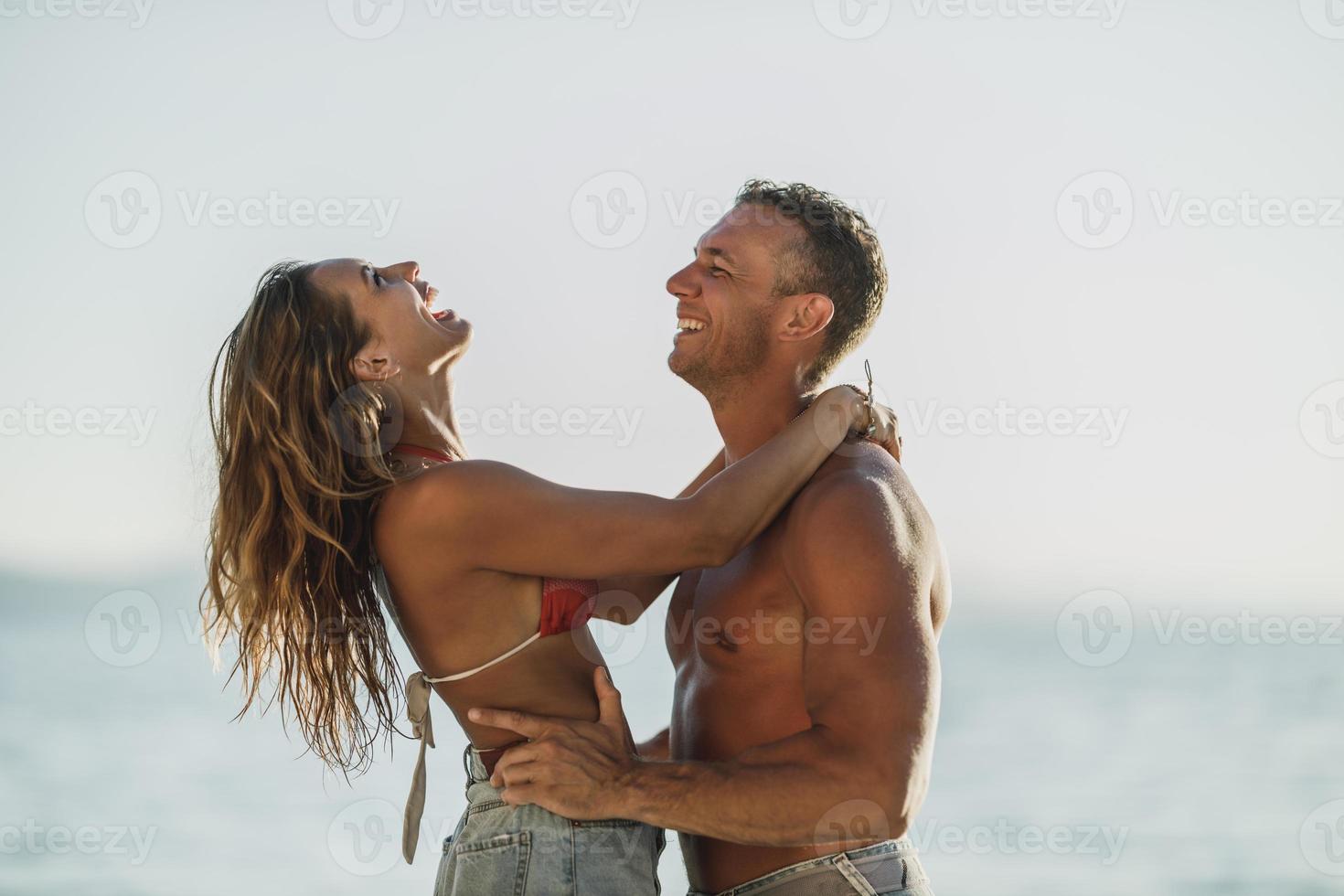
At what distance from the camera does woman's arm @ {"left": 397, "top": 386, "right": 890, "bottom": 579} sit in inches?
104

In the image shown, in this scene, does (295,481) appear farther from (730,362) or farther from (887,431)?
(887,431)

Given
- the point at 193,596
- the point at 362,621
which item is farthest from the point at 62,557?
the point at 362,621

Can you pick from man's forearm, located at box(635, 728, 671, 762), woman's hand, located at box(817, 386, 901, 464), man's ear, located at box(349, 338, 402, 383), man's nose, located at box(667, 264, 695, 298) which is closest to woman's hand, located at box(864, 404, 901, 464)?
woman's hand, located at box(817, 386, 901, 464)

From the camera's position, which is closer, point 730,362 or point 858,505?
point 858,505

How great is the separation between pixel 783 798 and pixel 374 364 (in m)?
1.30

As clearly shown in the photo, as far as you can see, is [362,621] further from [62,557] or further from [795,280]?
[62,557]

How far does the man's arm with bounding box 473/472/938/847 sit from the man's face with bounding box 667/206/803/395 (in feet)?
2.18

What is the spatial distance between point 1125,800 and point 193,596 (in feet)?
48.3

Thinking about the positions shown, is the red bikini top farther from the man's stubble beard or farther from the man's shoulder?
the man's stubble beard

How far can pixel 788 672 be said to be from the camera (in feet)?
8.95

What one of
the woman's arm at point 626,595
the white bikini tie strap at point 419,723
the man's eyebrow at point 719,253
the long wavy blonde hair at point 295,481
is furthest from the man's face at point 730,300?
the white bikini tie strap at point 419,723

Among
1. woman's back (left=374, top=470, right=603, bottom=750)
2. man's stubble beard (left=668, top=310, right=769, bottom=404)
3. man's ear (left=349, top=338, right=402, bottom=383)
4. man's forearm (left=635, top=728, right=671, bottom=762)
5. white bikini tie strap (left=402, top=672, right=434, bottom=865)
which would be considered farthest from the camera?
man's forearm (left=635, top=728, right=671, bottom=762)

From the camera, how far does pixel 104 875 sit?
10.6 meters

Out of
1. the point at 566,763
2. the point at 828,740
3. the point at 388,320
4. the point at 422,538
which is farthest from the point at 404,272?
the point at 828,740
